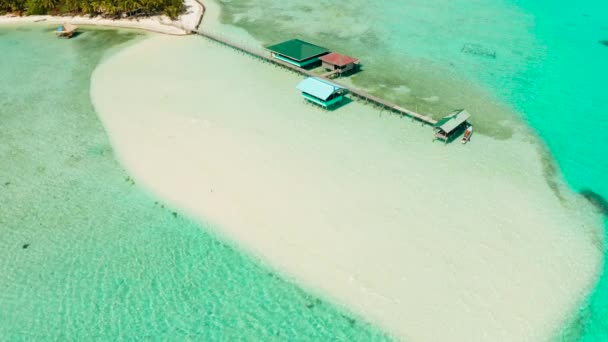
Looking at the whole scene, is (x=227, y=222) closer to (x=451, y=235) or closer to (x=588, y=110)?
(x=451, y=235)

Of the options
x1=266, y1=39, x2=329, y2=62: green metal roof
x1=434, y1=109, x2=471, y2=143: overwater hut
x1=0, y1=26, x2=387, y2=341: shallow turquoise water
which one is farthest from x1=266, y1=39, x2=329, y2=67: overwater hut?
x1=0, y1=26, x2=387, y2=341: shallow turquoise water

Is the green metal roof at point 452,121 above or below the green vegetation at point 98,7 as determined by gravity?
above

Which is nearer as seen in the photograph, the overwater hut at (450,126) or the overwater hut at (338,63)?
the overwater hut at (450,126)

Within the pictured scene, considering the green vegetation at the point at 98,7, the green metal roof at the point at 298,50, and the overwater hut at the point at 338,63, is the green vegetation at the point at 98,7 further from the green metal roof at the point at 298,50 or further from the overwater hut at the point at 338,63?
the overwater hut at the point at 338,63

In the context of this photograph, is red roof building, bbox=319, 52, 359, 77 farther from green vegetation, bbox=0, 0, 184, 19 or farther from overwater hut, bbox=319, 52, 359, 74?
green vegetation, bbox=0, 0, 184, 19

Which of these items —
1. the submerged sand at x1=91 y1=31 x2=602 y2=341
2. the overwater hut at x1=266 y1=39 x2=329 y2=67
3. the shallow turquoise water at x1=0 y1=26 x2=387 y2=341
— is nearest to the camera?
the shallow turquoise water at x1=0 y1=26 x2=387 y2=341

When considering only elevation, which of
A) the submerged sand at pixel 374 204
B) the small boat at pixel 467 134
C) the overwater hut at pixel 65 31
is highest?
the small boat at pixel 467 134

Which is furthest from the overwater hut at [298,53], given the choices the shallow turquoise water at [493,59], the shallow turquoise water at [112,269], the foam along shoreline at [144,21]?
the shallow turquoise water at [112,269]

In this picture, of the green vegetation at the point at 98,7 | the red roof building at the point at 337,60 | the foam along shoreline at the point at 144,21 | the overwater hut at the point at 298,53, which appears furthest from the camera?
the green vegetation at the point at 98,7
